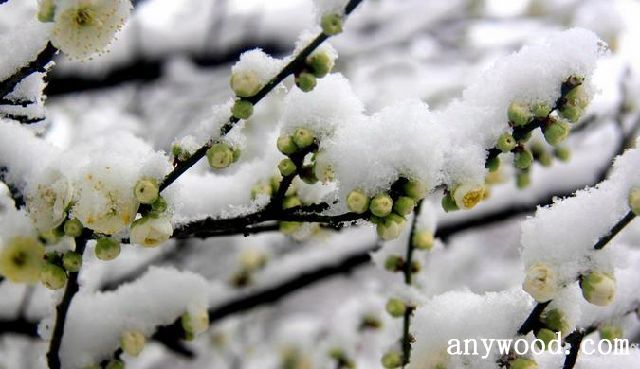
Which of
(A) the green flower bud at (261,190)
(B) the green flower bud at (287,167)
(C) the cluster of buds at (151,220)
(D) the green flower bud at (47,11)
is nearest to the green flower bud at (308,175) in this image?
(B) the green flower bud at (287,167)

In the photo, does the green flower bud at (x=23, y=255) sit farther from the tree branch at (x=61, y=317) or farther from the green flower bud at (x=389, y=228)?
the green flower bud at (x=389, y=228)

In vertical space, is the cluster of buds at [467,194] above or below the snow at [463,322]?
above

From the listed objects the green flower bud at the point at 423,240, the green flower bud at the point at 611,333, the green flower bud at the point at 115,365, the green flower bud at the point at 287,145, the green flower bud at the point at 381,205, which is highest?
the green flower bud at the point at 287,145

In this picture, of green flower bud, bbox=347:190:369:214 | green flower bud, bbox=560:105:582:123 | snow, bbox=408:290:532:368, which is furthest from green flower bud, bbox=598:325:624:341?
green flower bud, bbox=347:190:369:214

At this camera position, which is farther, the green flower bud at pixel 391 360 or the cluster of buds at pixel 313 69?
the green flower bud at pixel 391 360

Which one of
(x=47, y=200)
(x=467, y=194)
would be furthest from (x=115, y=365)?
(x=467, y=194)

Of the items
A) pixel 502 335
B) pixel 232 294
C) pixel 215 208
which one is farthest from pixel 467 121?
pixel 232 294
